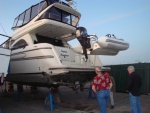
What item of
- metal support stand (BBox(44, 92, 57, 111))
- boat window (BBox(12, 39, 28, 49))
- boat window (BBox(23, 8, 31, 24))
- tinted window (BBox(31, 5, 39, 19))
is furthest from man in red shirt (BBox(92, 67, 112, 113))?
boat window (BBox(23, 8, 31, 24))

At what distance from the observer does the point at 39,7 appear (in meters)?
10.2

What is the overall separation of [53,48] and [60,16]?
88.7 inches

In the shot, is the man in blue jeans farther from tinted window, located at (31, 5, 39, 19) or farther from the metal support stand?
tinted window, located at (31, 5, 39, 19)

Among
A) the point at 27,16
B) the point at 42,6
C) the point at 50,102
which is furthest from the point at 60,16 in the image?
the point at 50,102

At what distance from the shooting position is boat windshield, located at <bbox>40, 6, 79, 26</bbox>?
31.8 feet

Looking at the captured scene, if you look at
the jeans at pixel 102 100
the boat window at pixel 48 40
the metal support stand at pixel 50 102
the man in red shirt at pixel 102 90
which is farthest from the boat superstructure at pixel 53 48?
the jeans at pixel 102 100

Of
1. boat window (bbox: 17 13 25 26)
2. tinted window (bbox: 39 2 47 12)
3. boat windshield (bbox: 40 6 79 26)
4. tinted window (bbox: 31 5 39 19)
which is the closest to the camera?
boat windshield (bbox: 40 6 79 26)

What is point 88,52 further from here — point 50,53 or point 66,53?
point 50,53

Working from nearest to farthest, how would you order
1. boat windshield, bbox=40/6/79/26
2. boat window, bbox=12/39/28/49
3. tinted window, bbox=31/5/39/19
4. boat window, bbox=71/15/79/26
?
1. boat windshield, bbox=40/6/79/26
2. boat window, bbox=12/39/28/49
3. tinted window, bbox=31/5/39/19
4. boat window, bbox=71/15/79/26

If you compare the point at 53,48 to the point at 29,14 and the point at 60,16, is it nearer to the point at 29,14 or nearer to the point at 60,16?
the point at 60,16

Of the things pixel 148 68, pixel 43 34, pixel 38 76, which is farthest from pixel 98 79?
pixel 148 68

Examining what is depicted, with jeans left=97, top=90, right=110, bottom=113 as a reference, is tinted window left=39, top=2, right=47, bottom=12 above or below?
above

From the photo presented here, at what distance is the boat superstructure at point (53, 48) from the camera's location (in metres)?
8.48

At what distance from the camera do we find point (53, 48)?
8.49 meters
